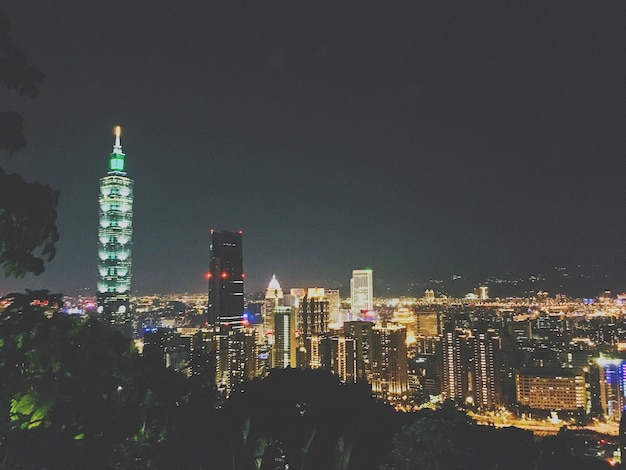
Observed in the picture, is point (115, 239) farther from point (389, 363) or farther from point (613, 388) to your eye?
point (613, 388)

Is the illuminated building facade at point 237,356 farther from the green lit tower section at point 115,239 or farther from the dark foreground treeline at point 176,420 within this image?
the dark foreground treeline at point 176,420

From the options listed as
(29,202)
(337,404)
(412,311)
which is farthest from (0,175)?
(412,311)

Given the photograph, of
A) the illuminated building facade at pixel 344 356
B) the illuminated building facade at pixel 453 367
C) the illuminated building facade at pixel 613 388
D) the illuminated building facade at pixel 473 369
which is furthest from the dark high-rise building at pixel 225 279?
the illuminated building facade at pixel 613 388

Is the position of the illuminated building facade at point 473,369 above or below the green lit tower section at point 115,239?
below

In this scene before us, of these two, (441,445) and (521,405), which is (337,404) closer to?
(441,445)

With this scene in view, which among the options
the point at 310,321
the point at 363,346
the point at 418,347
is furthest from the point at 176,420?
the point at 418,347

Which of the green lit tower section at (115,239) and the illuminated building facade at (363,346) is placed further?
the green lit tower section at (115,239)

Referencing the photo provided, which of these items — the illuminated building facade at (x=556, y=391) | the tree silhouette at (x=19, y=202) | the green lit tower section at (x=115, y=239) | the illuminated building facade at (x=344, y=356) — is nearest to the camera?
the tree silhouette at (x=19, y=202)
